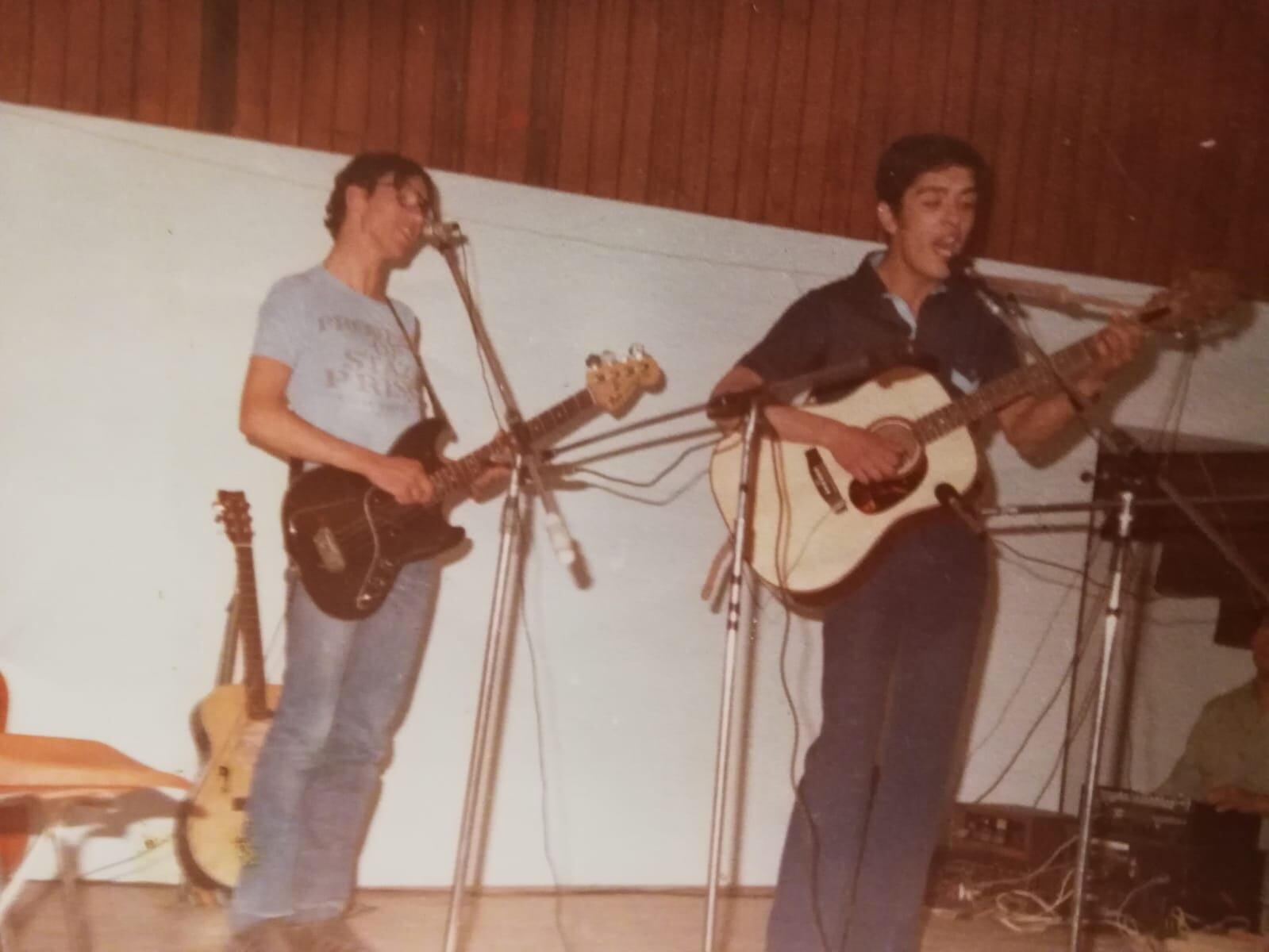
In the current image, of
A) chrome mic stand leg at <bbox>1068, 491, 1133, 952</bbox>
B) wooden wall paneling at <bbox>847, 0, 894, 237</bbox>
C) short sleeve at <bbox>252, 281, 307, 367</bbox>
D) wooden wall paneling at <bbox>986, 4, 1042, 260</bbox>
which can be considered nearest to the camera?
chrome mic stand leg at <bbox>1068, 491, 1133, 952</bbox>

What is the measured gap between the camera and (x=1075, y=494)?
3520 mm

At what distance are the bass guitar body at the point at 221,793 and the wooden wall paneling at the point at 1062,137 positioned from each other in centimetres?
230

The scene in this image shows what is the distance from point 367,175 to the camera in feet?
9.02

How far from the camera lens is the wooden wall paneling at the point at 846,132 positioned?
10.6ft

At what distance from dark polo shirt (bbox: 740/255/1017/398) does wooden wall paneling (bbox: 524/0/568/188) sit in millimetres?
760

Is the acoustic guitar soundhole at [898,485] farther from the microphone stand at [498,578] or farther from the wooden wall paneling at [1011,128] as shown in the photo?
the wooden wall paneling at [1011,128]

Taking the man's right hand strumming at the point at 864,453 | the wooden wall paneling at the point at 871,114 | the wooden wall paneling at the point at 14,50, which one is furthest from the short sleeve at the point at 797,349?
the wooden wall paneling at the point at 14,50

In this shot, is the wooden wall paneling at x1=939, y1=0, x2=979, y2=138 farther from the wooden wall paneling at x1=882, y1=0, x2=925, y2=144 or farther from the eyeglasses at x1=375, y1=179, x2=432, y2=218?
the eyeglasses at x1=375, y1=179, x2=432, y2=218

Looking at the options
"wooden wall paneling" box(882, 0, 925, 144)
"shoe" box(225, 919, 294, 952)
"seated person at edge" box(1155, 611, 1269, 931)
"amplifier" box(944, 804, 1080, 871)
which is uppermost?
"wooden wall paneling" box(882, 0, 925, 144)

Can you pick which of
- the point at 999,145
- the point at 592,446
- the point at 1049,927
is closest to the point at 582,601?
the point at 592,446

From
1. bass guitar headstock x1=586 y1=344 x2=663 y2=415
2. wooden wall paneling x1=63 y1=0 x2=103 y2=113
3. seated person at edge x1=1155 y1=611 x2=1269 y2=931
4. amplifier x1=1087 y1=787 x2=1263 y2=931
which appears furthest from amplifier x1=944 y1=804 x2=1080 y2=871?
wooden wall paneling x1=63 y1=0 x2=103 y2=113

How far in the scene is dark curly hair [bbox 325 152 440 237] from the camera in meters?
2.74

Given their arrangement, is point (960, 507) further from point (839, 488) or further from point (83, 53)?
point (83, 53)

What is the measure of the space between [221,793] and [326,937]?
41 centimetres
